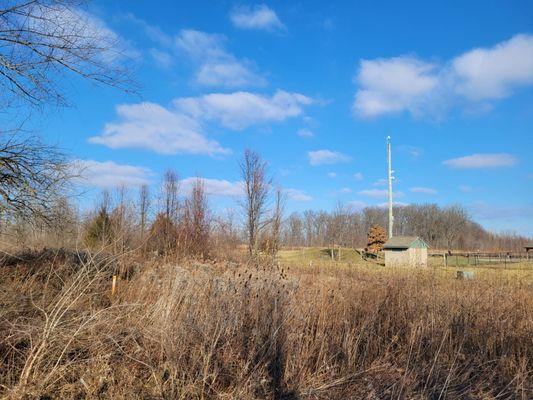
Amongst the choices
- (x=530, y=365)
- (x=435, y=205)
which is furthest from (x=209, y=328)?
(x=435, y=205)

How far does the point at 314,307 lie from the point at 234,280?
3.81ft

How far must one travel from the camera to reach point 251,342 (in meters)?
4.12

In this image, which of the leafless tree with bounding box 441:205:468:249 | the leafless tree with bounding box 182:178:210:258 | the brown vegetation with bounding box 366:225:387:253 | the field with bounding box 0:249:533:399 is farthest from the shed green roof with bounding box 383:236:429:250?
the leafless tree with bounding box 441:205:468:249

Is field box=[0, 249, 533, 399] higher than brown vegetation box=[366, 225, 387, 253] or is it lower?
lower

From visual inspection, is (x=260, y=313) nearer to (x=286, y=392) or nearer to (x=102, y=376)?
(x=286, y=392)

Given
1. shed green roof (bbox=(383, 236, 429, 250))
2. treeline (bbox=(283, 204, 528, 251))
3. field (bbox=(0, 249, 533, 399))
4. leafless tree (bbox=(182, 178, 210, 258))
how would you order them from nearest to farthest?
1. field (bbox=(0, 249, 533, 399))
2. leafless tree (bbox=(182, 178, 210, 258))
3. shed green roof (bbox=(383, 236, 429, 250))
4. treeline (bbox=(283, 204, 528, 251))

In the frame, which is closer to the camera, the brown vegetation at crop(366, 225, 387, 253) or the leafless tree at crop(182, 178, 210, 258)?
the leafless tree at crop(182, 178, 210, 258)

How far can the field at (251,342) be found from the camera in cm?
345

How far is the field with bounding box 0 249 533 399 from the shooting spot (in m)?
3.45

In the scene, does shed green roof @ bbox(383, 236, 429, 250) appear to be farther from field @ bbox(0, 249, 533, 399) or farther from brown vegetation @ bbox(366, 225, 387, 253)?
field @ bbox(0, 249, 533, 399)

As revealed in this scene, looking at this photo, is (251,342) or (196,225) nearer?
(251,342)

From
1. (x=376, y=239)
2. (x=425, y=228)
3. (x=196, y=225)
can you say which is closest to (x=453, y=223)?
(x=425, y=228)

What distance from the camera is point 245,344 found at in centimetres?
416

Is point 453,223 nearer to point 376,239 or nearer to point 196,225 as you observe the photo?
point 376,239
